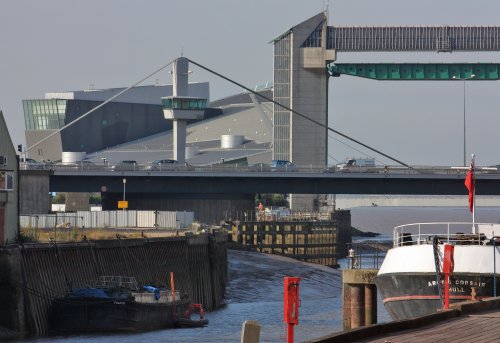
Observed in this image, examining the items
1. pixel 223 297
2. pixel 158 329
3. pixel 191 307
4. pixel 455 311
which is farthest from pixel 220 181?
pixel 455 311

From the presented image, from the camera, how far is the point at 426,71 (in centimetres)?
16288

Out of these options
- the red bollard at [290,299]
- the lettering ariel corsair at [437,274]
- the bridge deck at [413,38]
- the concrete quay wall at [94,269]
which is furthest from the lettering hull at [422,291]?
the bridge deck at [413,38]

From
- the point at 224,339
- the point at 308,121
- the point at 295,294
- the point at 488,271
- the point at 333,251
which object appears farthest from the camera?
the point at 308,121

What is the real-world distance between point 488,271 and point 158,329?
980 inches

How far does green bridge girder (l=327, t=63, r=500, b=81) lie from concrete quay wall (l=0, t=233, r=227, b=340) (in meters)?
71.8

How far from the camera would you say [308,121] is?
558 ft

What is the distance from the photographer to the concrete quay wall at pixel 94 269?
59938mm

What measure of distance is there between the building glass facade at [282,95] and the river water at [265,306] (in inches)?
2250

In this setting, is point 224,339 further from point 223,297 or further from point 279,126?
point 279,126

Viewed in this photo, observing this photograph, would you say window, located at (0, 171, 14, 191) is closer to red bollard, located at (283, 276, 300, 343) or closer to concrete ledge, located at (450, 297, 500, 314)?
concrete ledge, located at (450, 297, 500, 314)

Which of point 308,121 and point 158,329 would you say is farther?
point 308,121

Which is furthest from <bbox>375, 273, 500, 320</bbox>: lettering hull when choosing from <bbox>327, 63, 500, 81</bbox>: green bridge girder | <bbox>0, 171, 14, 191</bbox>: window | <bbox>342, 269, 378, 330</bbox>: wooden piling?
<bbox>327, 63, 500, 81</bbox>: green bridge girder

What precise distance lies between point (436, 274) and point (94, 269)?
30.0m

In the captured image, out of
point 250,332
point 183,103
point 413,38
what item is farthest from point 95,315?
point 183,103
